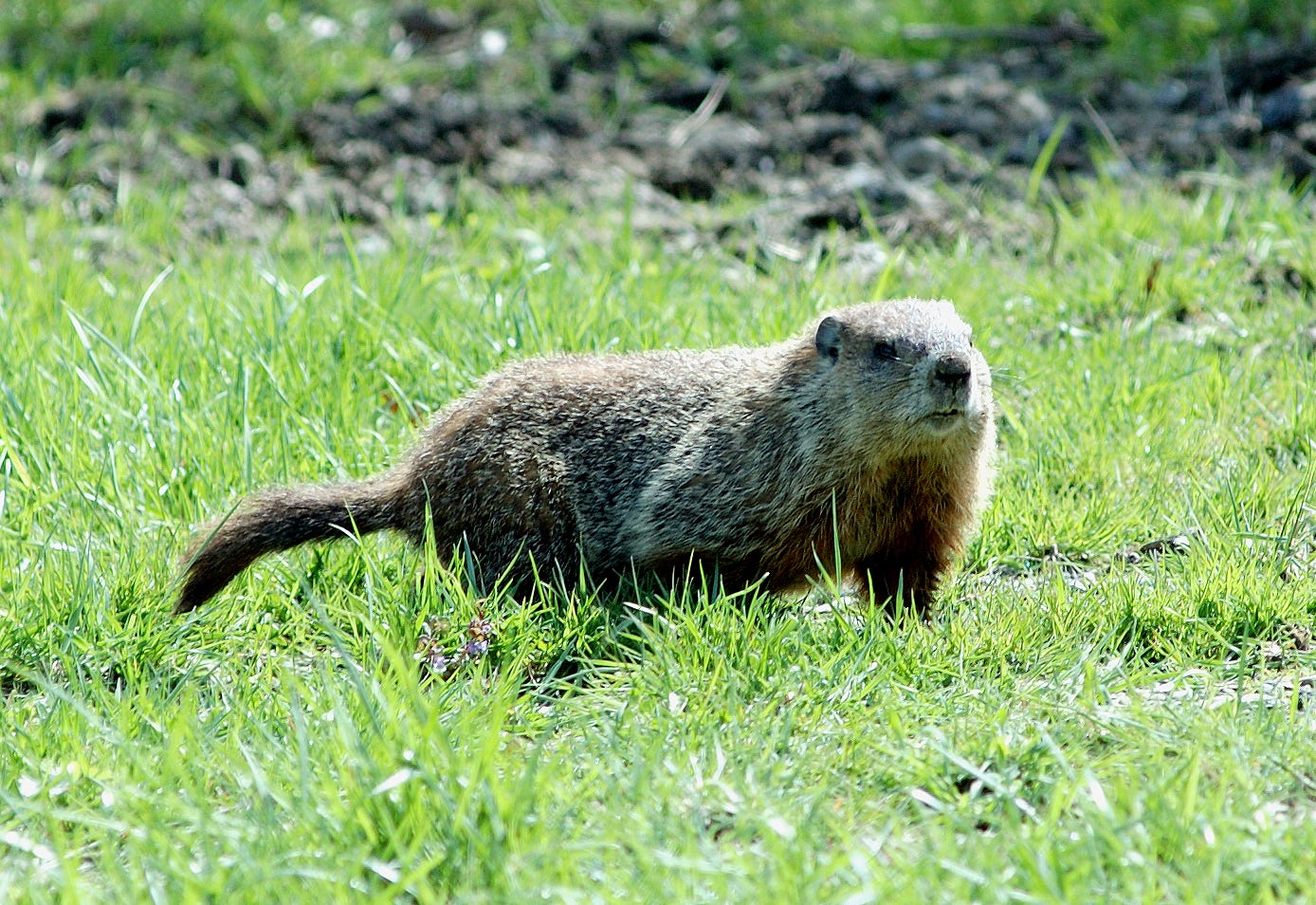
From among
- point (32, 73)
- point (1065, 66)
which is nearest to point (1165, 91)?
point (1065, 66)

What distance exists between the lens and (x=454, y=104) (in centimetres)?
730

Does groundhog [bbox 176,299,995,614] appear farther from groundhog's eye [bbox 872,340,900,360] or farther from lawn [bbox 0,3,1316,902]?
lawn [bbox 0,3,1316,902]

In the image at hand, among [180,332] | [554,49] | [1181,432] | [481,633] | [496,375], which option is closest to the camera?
[481,633]

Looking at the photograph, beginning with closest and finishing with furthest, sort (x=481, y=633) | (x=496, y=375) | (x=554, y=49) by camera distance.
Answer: (x=481, y=633) < (x=496, y=375) < (x=554, y=49)

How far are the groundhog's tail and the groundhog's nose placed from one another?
4.72ft

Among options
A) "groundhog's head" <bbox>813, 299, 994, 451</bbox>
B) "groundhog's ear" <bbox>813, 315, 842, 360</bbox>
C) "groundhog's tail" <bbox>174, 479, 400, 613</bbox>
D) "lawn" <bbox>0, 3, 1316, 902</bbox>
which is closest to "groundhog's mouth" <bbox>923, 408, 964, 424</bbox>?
"groundhog's head" <bbox>813, 299, 994, 451</bbox>

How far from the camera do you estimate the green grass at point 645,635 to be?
2561mm

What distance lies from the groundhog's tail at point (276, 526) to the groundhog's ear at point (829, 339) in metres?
1.18

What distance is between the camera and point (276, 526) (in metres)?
Answer: 3.79

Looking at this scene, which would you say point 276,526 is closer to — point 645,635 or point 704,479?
point 645,635

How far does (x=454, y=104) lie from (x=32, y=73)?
6.84 ft

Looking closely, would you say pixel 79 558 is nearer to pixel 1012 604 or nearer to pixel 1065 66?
pixel 1012 604

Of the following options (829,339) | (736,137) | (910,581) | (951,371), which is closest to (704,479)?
(829,339)

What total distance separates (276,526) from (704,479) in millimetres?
1090
